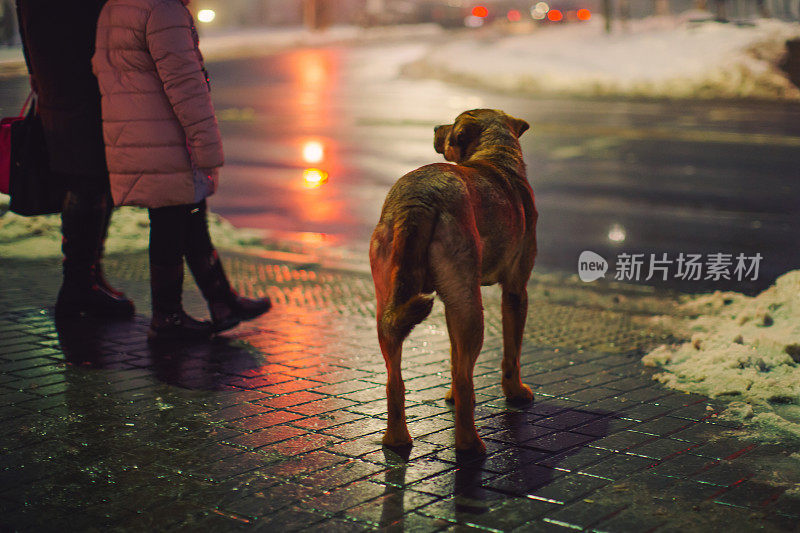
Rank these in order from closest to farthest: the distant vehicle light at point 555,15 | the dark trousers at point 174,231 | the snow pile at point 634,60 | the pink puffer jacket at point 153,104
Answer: the pink puffer jacket at point 153,104 → the dark trousers at point 174,231 → the snow pile at point 634,60 → the distant vehicle light at point 555,15

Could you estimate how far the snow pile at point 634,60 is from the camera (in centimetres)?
1530

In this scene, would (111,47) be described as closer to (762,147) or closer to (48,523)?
(48,523)

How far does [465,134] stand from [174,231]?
6.46ft

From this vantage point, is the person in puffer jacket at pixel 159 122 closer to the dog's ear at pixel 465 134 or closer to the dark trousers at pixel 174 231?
the dark trousers at pixel 174 231

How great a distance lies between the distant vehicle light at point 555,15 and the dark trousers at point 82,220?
29.3 meters

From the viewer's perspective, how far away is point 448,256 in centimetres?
374

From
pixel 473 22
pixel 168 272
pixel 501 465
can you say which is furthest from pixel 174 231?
pixel 473 22

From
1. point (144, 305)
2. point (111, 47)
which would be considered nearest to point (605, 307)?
point (144, 305)

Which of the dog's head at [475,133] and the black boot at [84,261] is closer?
the dog's head at [475,133]

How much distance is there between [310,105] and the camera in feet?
67.3

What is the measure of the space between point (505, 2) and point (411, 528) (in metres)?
34.9

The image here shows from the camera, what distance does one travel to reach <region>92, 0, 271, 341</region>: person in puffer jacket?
5219 millimetres

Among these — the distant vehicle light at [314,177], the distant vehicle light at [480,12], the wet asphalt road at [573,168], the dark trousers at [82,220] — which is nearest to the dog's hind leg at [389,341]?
the dark trousers at [82,220]

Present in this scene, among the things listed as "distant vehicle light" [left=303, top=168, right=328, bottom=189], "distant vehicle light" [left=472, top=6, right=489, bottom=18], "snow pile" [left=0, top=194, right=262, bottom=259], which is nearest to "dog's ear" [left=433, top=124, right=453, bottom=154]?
"snow pile" [left=0, top=194, right=262, bottom=259]
